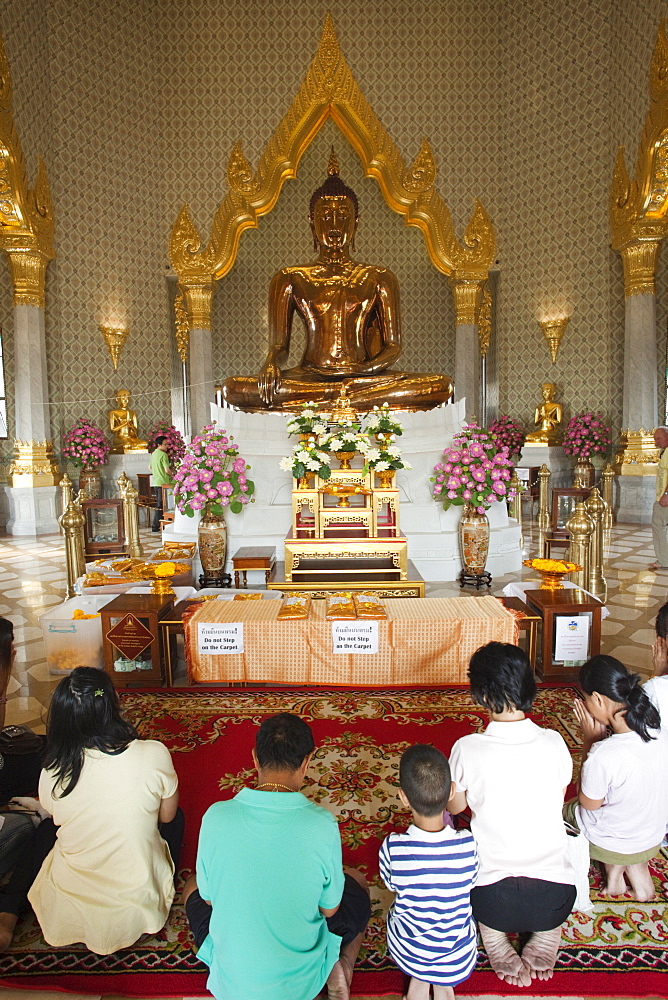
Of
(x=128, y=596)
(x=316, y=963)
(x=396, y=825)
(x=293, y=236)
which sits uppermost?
(x=293, y=236)

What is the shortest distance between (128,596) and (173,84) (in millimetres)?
11020

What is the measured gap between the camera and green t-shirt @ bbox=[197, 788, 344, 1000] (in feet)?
4.33

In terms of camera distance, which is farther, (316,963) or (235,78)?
(235,78)

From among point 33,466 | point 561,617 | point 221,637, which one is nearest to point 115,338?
point 33,466

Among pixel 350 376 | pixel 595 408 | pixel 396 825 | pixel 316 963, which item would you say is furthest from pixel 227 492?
pixel 595 408

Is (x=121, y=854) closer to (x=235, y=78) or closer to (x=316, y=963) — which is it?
(x=316, y=963)

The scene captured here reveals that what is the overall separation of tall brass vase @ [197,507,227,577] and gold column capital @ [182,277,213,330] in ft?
20.7

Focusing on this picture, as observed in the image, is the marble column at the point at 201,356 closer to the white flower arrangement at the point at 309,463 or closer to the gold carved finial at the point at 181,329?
the gold carved finial at the point at 181,329

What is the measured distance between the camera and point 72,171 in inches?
412

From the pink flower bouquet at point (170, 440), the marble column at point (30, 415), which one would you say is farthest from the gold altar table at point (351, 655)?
the pink flower bouquet at point (170, 440)

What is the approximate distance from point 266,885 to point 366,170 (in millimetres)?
10378

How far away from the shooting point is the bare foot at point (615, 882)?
1.92m

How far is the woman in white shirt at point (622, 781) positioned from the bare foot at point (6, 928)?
1.63 m

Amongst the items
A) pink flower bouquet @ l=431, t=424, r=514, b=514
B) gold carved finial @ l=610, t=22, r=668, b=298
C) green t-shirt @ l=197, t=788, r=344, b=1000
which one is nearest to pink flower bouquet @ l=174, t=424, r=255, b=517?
pink flower bouquet @ l=431, t=424, r=514, b=514
